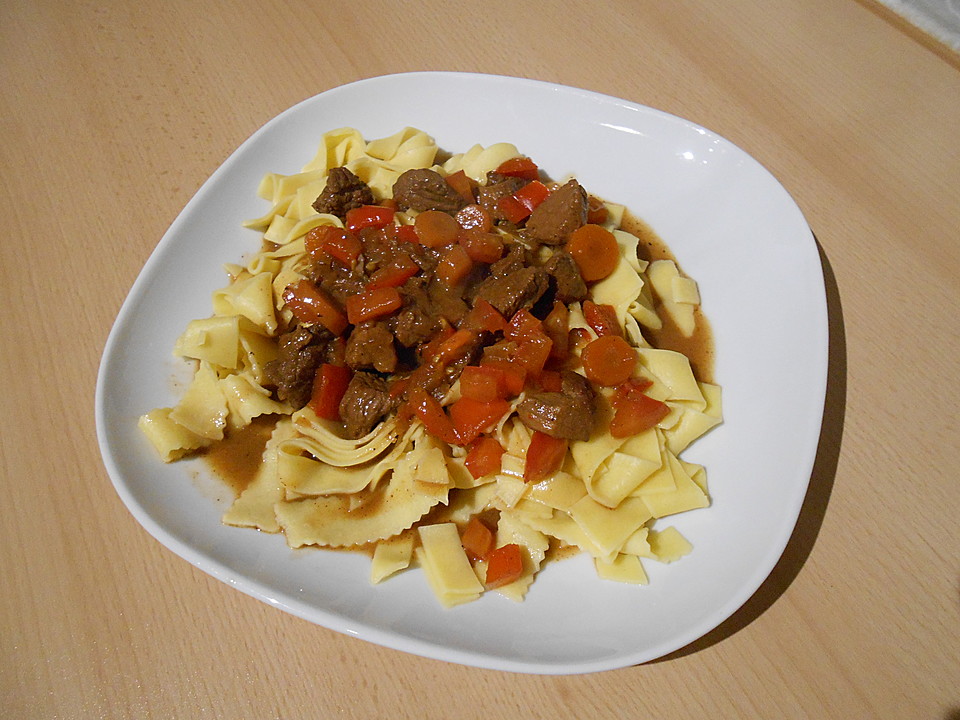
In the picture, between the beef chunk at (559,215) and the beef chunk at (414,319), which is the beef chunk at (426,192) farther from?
the beef chunk at (414,319)

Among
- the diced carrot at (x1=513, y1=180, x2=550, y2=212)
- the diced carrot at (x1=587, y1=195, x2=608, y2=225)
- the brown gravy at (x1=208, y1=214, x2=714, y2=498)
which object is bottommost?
the brown gravy at (x1=208, y1=214, x2=714, y2=498)

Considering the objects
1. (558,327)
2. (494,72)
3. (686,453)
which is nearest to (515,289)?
(558,327)

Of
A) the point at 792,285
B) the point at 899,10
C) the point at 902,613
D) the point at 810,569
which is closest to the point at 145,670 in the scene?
the point at 810,569

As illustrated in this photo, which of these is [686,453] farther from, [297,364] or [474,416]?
[297,364]

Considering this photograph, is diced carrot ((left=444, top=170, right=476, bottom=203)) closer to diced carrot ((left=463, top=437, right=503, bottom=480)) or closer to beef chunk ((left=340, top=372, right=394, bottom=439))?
beef chunk ((left=340, top=372, right=394, bottom=439))

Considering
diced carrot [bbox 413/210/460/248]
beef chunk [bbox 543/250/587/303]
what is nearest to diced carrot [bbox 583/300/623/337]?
beef chunk [bbox 543/250/587/303]

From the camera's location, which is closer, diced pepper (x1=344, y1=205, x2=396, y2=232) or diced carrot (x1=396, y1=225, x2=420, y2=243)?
diced carrot (x1=396, y1=225, x2=420, y2=243)
